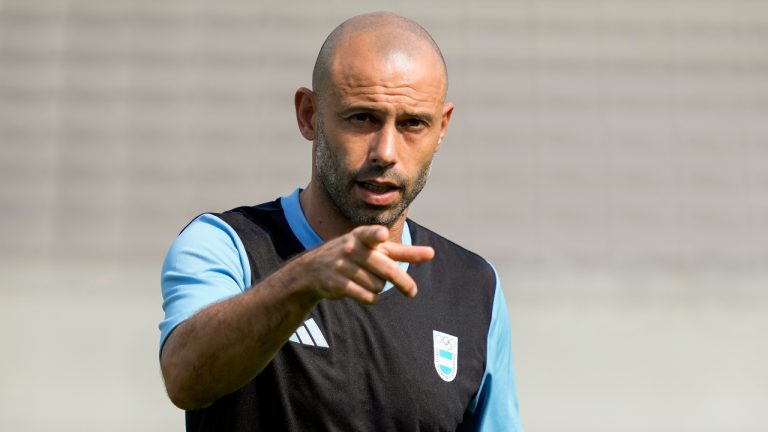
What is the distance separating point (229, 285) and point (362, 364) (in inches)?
15.6

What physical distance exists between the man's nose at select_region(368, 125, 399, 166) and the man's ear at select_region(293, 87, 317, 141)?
25cm

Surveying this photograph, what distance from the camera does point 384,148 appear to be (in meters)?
2.63

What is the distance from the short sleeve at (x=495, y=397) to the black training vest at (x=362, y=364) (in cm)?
3

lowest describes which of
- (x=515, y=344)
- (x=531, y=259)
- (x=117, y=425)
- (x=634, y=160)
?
(x=117, y=425)

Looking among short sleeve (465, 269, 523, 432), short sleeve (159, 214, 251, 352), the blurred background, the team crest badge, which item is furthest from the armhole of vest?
the blurred background

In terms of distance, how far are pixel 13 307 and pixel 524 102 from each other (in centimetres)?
310

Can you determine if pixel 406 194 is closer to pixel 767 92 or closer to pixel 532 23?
pixel 532 23

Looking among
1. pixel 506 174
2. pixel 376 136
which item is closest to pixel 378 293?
pixel 376 136

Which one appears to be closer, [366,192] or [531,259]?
[366,192]

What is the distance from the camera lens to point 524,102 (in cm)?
692

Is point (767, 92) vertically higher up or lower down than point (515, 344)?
higher up

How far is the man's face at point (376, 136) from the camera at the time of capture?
267 cm

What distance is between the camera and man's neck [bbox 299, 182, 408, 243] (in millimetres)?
2789

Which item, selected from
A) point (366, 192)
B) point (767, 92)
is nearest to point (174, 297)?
point (366, 192)
